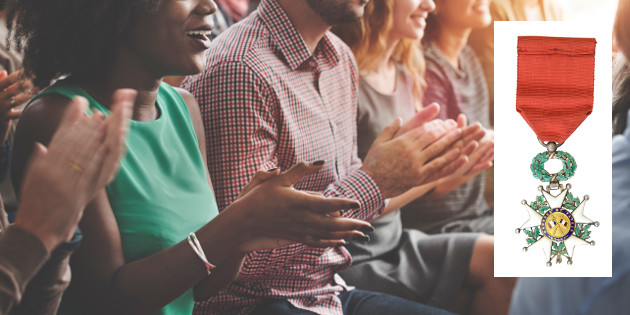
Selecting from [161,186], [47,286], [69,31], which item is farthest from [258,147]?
[47,286]

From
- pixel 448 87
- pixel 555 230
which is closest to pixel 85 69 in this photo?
pixel 555 230

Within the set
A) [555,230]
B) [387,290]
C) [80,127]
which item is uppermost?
[80,127]

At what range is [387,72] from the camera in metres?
1.36

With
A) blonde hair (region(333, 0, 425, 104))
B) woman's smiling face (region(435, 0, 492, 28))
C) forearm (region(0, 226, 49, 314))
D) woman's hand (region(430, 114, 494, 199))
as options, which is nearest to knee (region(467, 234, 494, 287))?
woman's hand (region(430, 114, 494, 199))

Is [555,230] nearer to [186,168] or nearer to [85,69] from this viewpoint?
[186,168]

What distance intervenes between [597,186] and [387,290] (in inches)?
17.9

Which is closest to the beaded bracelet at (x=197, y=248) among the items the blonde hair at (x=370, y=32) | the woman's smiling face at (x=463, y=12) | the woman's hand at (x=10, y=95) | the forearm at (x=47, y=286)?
the forearm at (x=47, y=286)

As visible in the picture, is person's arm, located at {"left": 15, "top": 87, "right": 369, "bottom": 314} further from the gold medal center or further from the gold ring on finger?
the gold medal center

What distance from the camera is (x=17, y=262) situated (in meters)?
0.52

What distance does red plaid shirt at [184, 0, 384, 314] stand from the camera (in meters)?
0.94

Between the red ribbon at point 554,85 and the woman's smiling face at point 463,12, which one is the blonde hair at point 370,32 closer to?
the woman's smiling face at point 463,12

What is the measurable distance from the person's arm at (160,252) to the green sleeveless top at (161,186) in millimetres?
20

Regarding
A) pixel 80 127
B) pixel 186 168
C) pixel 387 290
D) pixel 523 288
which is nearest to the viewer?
pixel 80 127

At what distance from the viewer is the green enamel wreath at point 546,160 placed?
0.93m
